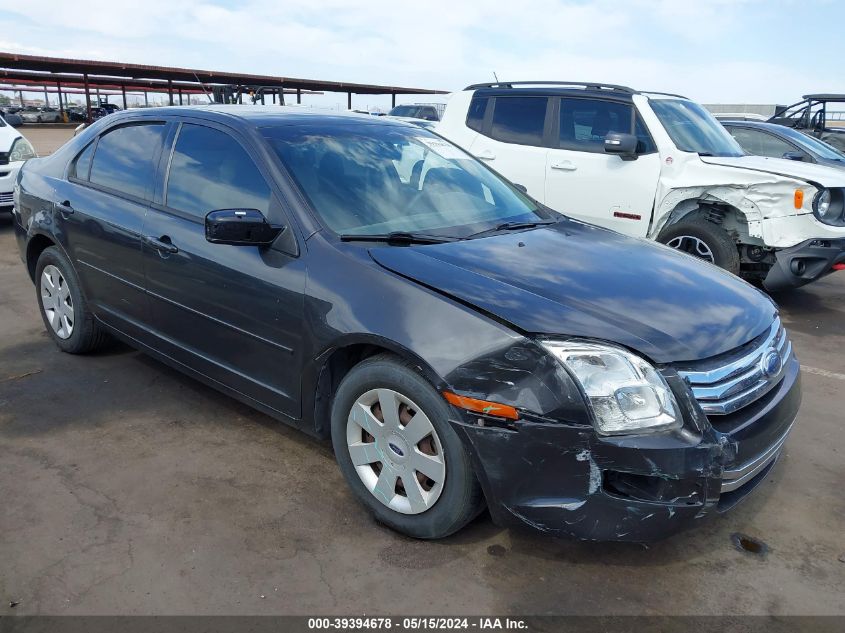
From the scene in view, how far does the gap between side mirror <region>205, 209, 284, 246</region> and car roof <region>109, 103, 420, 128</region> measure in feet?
2.21

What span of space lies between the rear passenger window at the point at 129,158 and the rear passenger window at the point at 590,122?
432 centimetres

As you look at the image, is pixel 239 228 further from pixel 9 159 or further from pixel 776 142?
pixel 776 142

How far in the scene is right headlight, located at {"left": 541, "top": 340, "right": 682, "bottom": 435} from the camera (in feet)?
7.47

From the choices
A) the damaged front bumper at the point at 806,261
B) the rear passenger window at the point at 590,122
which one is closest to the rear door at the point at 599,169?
the rear passenger window at the point at 590,122

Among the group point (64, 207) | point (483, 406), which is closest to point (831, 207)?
point (483, 406)

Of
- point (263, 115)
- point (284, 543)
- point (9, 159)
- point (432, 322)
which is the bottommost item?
point (284, 543)

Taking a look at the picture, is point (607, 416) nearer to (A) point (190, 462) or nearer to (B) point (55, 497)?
(A) point (190, 462)

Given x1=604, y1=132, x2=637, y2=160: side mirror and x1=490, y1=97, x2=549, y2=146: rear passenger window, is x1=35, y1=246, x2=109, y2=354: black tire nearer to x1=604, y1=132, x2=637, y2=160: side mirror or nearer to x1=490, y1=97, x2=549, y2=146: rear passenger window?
x1=604, y1=132, x2=637, y2=160: side mirror

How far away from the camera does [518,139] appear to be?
286 inches

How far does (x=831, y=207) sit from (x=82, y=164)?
236 inches

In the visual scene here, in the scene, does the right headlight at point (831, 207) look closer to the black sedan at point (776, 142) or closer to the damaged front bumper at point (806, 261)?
the damaged front bumper at point (806, 261)

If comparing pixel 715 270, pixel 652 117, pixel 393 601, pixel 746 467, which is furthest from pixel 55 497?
pixel 652 117

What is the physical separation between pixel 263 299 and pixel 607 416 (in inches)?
61.5

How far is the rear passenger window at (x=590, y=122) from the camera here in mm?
6715
